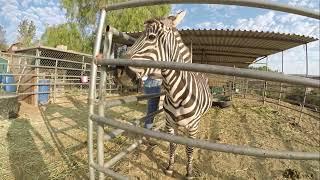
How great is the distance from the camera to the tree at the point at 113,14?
20141 mm

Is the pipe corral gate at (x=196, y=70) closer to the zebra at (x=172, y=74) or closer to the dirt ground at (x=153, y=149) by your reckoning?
the zebra at (x=172, y=74)

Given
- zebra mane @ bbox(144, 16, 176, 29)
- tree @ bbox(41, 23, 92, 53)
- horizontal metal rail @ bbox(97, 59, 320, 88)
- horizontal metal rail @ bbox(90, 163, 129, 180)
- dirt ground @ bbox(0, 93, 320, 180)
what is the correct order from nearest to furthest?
1. horizontal metal rail @ bbox(97, 59, 320, 88)
2. horizontal metal rail @ bbox(90, 163, 129, 180)
3. zebra mane @ bbox(144, 16, 176, 29)
4. dirt ground @ bbox(0, 93, 320, 180)
5. tree @ bbox(41, 23, 92, 53)

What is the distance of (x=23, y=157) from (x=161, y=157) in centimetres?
198

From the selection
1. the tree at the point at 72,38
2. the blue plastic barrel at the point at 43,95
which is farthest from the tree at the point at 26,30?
the blue plastic barrel at the point at 43,95

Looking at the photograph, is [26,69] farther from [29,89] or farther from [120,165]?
[120,165]

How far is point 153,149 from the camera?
4.76m

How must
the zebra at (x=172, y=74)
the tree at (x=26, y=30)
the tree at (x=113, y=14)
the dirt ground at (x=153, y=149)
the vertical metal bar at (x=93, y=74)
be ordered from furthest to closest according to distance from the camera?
the tree at (x=26, y=30)
the tree at (x=113, y=14)
the dirt ground at (x=153, y=149)
the zebra at (x=172, y=74)
the vertical metal bar at (x=93, y=74)

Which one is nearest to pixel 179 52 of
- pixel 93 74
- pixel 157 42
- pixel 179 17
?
pixel 179 17

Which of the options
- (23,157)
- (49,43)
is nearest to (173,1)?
(23,157)

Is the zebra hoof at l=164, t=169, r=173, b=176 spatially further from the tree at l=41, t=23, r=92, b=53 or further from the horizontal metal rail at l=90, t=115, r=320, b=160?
the tree at l=41, t=23, r=92, b=53

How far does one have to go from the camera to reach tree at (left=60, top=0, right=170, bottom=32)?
793 inches

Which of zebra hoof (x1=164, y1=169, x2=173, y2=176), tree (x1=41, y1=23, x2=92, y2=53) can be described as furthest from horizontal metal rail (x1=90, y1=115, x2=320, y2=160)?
tree (x1=41, y1=23, x2=92, y2=53)

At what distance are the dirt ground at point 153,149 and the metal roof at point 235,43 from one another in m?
2.35

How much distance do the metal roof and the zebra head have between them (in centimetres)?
528
